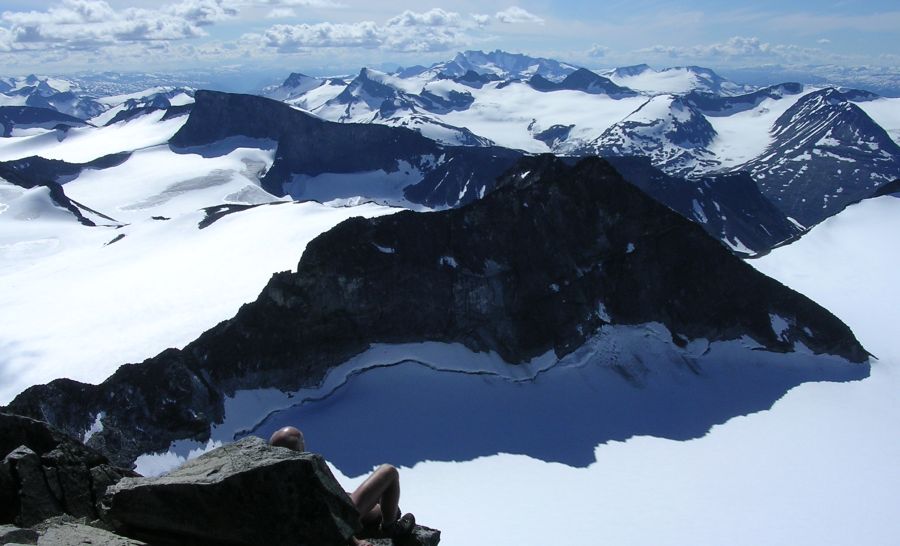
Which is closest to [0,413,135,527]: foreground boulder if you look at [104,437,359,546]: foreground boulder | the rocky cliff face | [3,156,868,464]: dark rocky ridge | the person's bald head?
the rocky cliff face

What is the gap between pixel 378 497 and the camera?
52.1ft

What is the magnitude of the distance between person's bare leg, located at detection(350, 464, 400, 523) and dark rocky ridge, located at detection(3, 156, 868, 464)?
43.4m

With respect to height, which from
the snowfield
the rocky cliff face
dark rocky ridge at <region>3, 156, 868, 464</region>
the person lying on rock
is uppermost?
the rocky cliff face

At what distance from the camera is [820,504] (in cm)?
4919

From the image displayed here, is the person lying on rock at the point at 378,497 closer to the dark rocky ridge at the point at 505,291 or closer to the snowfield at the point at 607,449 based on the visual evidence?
the snowfield at the point at 607,449

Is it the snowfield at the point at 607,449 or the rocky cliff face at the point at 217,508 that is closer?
the rocky cliff face at the point at 217,508

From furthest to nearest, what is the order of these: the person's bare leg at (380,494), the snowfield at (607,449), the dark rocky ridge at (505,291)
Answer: the dark rocky ridge at (505,291), the snowfield at (607,449), the person's bare leg at (380,494)

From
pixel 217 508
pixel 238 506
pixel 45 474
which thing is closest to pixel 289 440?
pixel 238 506

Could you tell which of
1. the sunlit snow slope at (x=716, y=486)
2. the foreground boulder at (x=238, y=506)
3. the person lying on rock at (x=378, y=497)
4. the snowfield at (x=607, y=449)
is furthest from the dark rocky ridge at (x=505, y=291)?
the foreground boulder at (x=238, y=506)

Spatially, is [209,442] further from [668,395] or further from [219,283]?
[668,395]

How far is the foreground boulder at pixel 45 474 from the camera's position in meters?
14.8

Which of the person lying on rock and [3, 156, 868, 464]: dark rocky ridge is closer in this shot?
the person lying on rock

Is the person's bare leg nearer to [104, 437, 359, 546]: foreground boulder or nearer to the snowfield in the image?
[104, 437, 359, 546]: foreground boulder

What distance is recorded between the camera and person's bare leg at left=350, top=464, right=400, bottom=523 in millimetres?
15602
